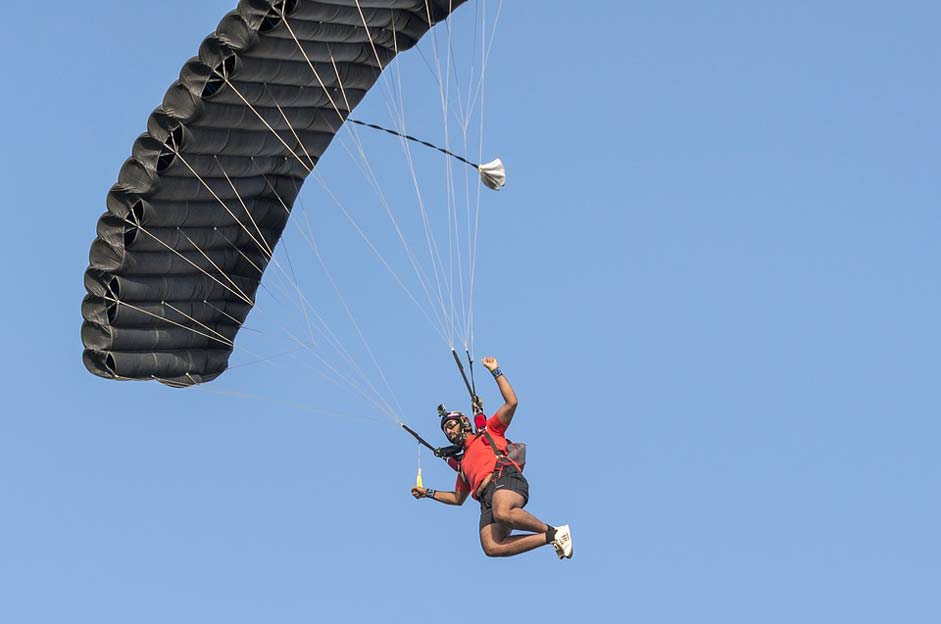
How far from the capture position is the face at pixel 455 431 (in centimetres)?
2172

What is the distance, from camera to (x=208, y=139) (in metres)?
22.2

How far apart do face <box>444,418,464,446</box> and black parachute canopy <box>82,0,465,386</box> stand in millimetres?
3475

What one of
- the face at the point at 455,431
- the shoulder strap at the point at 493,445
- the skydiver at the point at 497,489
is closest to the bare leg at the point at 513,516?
the skydiver at the point at 497,489

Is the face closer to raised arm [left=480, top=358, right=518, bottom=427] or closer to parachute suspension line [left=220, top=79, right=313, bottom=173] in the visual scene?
raised arm [left=480, top=358, right=518, bottom=427]

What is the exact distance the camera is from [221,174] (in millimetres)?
22812

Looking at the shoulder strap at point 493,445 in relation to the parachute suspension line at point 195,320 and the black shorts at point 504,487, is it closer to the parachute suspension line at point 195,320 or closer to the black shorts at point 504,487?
the black shorts at point 504,487

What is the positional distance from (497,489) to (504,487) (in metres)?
0.07

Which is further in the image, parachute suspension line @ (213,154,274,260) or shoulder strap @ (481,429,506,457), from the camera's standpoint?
parachute suspension line @ (213,154,274,260)

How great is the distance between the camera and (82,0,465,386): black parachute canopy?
856 inches

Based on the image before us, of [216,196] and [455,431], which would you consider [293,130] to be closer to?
[216,196]

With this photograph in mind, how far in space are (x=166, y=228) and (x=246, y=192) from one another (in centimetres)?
108

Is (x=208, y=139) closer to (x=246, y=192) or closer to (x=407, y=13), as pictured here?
(x=246, y=192)

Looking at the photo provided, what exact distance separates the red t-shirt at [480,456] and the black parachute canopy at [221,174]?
384 cm

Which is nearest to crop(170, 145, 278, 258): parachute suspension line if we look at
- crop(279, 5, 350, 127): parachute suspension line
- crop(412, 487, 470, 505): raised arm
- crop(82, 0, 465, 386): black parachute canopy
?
crop(82, 0, 465, 386): black parachute canopy
